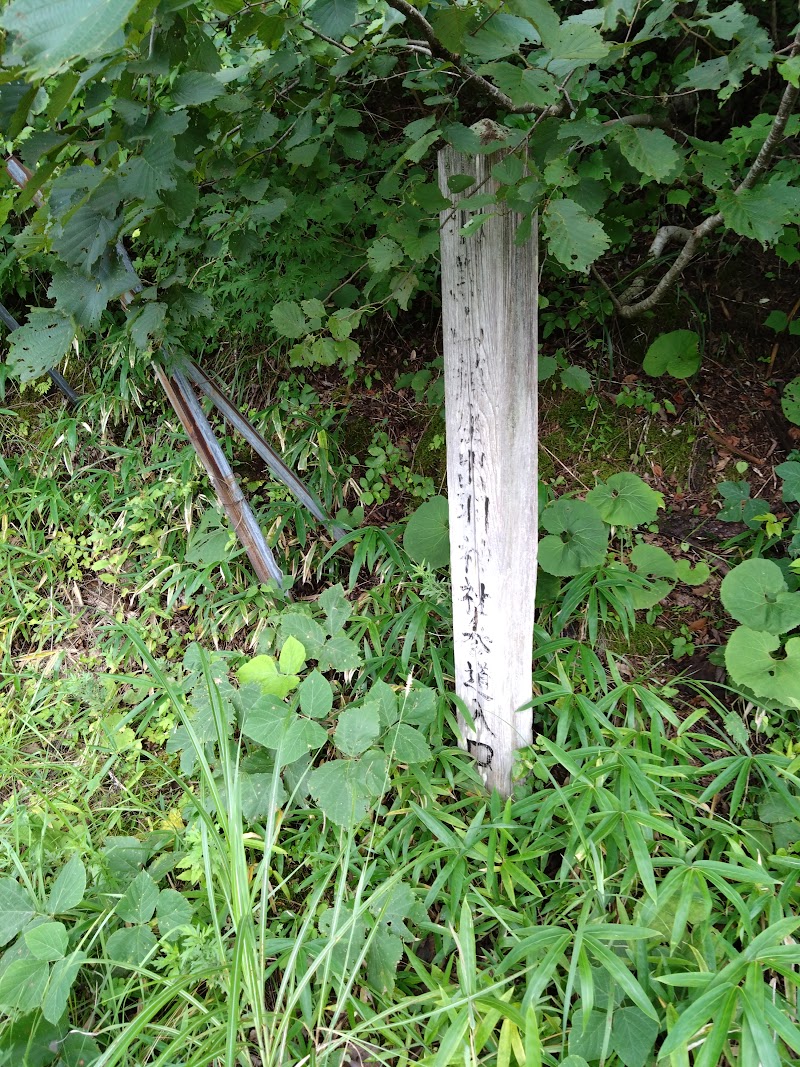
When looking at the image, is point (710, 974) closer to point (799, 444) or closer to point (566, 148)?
point (566, 148)

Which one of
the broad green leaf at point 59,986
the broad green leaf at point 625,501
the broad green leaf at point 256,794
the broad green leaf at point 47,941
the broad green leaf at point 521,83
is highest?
the broad green leaf at point 521,83

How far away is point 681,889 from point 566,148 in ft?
5.07

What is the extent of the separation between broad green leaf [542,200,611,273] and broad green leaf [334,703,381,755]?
1115 millimetres

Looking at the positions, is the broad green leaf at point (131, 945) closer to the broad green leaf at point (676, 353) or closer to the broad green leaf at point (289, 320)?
the broad green leaf at point (289, 320)

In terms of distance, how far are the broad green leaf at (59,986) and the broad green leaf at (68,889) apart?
0.12 m

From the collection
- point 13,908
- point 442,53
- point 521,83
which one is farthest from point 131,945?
point 442,53

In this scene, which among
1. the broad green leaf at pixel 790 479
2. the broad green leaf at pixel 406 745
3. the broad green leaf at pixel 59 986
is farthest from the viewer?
the broad green leaf at pixel 790 479

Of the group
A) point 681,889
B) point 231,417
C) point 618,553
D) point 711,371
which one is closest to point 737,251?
point 711,371

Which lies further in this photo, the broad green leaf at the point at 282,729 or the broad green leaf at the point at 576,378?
the broad green leaf at the point at 576,378

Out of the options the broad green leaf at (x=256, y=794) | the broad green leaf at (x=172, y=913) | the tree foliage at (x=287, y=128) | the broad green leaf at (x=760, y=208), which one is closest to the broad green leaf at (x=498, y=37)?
the tree foliage at (x=287, y=128)

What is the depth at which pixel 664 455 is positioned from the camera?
2.37 metres

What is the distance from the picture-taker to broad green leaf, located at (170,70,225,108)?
869mm

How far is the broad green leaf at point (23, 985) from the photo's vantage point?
54.4 inches

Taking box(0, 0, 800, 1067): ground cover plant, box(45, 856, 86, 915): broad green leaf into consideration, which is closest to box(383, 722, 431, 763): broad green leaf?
box(0, 0, 800, 1067): ground cover plant
